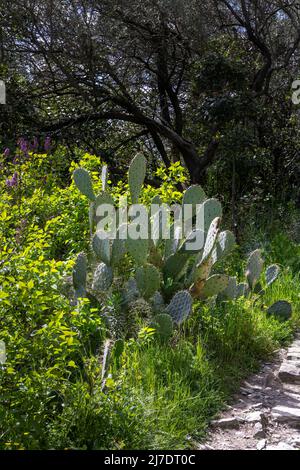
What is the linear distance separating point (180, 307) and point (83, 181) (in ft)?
4.02

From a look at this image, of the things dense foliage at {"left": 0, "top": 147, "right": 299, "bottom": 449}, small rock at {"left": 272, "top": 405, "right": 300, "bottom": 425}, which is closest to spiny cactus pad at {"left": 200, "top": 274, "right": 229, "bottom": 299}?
dense foliage at {"left": 0, "top": 147, "right": 299, "bottom": 449}

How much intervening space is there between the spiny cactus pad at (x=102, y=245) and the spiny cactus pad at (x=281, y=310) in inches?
53.4

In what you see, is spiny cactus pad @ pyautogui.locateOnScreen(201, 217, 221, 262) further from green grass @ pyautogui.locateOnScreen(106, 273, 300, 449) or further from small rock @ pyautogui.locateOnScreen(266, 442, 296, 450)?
small rock @ pyautogui.locateOnScreen(266, 442, 296, 450)

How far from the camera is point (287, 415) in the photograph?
3.35 m

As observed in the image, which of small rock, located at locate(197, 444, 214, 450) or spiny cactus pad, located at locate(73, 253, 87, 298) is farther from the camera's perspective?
spiny cactus pad, located at locate(73, 253, 87, 298)

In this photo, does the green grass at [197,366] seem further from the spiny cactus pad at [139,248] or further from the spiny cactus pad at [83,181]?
the spiny cactus pad at [83,181]

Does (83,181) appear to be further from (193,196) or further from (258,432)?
(258,432)

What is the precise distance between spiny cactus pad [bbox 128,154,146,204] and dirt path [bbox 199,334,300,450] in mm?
1572

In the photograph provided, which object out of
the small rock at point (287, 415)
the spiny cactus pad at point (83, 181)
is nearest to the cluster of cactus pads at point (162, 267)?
the spiny cactus pad at point (83, 181)

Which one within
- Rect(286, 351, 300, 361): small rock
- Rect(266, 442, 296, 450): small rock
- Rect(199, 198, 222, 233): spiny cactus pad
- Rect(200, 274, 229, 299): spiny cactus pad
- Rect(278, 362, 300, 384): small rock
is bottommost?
Rect(266, 442, 296, 450): small rock

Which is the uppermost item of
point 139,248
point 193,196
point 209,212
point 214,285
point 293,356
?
point 193,196

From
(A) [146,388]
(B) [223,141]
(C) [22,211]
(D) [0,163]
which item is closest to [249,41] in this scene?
(B) [223,141]

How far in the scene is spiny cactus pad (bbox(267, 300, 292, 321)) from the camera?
4605 mm

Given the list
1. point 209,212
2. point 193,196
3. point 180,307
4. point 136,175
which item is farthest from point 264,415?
point 136,175
